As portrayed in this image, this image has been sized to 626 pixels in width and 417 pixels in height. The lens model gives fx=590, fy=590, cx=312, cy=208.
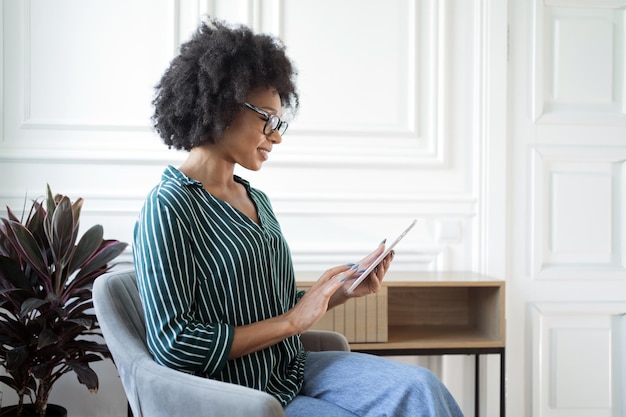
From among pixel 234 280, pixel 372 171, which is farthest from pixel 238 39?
pixel 372 171

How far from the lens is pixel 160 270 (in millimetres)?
1247

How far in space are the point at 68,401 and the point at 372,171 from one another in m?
1.73

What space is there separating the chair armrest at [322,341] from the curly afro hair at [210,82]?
688mm

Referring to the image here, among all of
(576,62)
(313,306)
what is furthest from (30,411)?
(576,62)

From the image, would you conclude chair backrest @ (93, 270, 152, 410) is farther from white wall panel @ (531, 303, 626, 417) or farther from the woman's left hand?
white wall panel @ (531, 303, 626, 417)

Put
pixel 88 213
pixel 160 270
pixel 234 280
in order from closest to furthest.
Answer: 1. pixel 160 270
2. pixel 234 280
3. pixel 88 213

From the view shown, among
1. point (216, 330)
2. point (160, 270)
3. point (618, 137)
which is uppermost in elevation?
point (618, 137)

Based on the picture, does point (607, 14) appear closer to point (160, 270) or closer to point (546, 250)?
point (546, 250)

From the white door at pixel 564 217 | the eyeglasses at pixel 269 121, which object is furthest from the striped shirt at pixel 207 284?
the white door at pixel 564 217

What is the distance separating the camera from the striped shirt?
1.25 metres

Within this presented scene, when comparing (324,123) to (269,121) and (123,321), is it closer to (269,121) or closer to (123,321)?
(269,121)

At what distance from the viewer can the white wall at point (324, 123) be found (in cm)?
266

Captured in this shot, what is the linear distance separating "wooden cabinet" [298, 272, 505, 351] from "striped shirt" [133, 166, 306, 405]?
77 cm

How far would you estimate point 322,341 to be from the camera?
1.81 m
